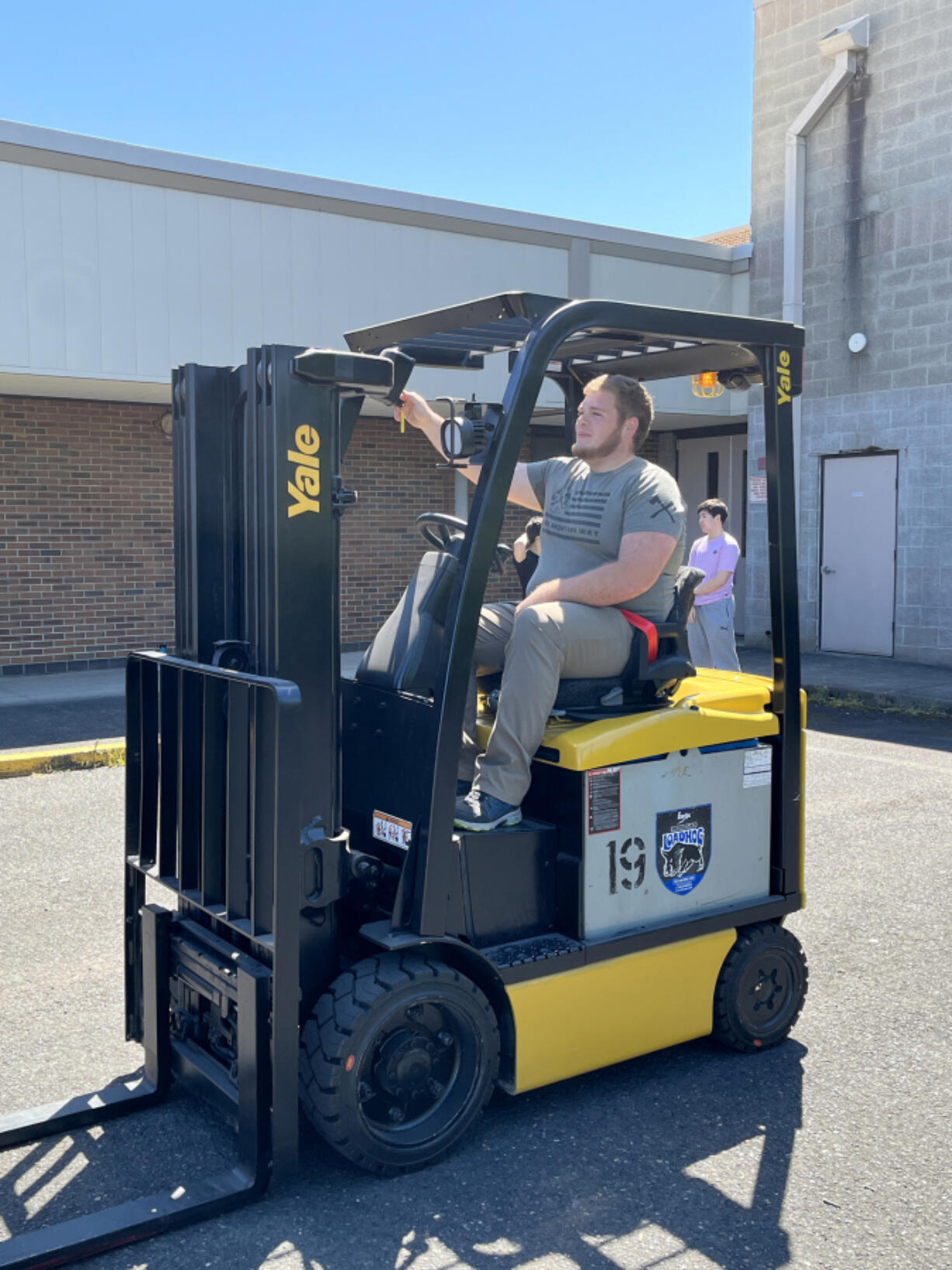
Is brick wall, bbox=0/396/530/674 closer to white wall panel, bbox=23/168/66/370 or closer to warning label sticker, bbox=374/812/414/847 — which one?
white wall panel, bbox=23/168/66/370

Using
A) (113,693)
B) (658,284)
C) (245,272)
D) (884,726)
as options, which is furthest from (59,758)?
(658,284)

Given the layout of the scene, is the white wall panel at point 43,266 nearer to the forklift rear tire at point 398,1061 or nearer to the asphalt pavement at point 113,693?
the asphalt pavement at point 113,693

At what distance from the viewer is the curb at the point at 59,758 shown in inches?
329

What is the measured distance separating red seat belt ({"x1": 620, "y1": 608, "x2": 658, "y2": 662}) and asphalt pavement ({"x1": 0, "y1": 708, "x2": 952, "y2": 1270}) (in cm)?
141

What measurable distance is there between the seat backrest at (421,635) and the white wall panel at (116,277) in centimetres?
906

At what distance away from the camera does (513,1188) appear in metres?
3.23

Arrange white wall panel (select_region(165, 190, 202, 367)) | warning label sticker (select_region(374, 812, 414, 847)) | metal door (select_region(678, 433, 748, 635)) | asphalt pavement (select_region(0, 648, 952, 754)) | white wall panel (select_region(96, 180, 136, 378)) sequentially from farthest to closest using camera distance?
metal door (select_region(678, 433, 748, 635)) → white wall panel (select_region(165, 190, 202, 367)) → white wall panel (select_region(96, 180, 136, 378)) → asphalt pavement (select_region(0, 648, 952, 754)) → warning label sticker (select_region(374, 812, 414, 847))

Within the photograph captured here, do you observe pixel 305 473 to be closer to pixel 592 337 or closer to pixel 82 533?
pixel 592 337

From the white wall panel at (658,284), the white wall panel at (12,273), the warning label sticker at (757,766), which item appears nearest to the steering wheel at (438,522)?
the warning label sticker at (757,766)

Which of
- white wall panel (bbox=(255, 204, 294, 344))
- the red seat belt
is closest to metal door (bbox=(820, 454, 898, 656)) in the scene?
white wall panel (bbox=(255, 204, 294, 344))

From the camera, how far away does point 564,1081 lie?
393cm

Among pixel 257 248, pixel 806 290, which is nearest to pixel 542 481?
pixel 257 248

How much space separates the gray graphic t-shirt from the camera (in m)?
3.71

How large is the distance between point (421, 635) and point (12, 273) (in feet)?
30.1
